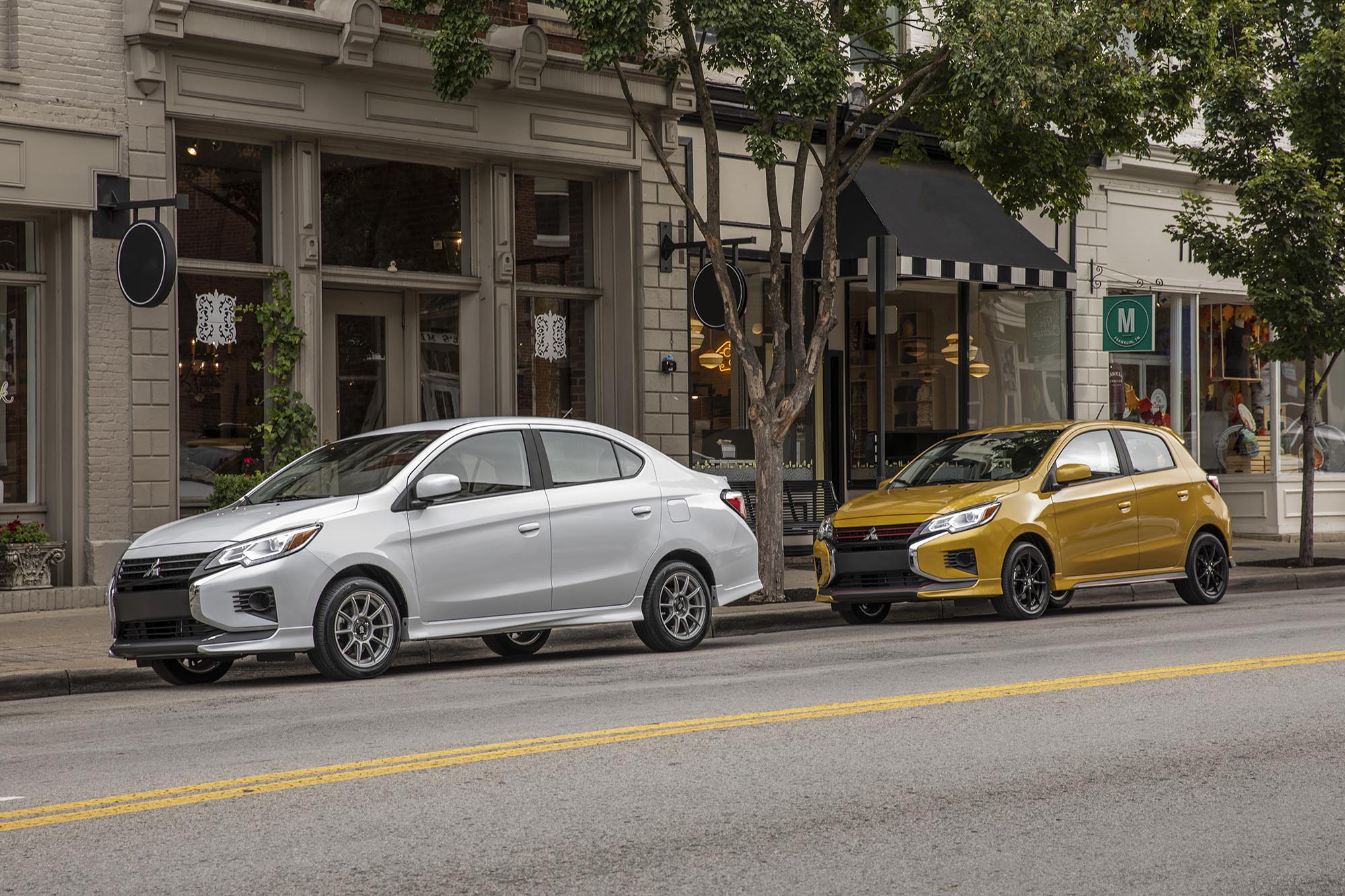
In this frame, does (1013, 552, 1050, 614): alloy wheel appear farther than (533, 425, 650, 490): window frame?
Yes

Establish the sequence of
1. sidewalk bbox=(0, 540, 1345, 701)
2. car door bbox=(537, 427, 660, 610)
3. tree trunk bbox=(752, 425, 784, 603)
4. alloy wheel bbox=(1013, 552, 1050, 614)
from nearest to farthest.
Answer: sidewalk bbox=(0, 540, 1345, 701) → car door bbox=(537, 427, 660, 610) → alloy wheel bbox=(1013, 552, 1050, 614) → tree trunk bbox=(752, 425, 784, 603)

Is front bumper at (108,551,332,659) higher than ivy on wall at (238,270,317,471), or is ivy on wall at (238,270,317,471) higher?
ivy on wall at (238,270,317,471)

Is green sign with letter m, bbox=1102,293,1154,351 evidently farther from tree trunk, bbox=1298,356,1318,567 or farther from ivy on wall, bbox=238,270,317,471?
ivy on wall, bbox=238,270,317,471

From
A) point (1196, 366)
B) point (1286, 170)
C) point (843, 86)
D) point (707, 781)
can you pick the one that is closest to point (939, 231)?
point (1286, 170)

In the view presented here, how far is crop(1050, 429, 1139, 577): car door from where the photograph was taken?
13.9 meters

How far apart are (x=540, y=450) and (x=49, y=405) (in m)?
6.06

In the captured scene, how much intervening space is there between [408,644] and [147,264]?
4.93 meters

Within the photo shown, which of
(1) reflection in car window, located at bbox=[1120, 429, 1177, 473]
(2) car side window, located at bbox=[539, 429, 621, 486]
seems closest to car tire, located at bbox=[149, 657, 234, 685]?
(2) car side window, located at bbox=[539, 429, 621, 486]

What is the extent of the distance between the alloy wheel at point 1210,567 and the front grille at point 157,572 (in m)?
9.72

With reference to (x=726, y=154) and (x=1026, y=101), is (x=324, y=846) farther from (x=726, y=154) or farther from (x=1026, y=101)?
(x=726, y=154)

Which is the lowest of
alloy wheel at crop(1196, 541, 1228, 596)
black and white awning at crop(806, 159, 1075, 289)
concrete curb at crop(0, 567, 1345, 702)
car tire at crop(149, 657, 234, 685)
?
concrete curb at crop(0, 567, 1345, 702)

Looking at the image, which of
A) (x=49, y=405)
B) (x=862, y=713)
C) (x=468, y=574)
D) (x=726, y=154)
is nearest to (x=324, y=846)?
(x=862, y=713)

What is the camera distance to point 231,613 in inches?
372

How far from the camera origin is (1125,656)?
33.8ft
